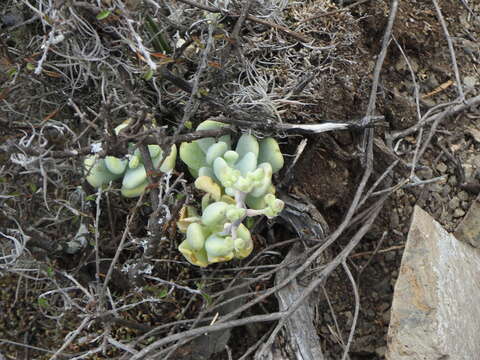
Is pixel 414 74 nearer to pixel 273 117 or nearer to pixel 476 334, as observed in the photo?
pixel 273 117

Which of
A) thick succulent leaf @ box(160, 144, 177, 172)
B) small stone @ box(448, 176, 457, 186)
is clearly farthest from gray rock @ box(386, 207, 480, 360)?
thick succulent leaf @ box(160, 144, 177, 172)

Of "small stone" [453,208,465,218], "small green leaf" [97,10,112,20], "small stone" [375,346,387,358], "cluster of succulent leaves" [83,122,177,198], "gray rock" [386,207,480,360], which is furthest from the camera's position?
"small stone" [453,208,465,218]

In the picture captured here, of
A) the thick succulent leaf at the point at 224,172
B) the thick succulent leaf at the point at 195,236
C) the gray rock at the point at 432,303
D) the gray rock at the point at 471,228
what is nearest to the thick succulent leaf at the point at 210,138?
→ the thick succulent leaf at the point at 224,172

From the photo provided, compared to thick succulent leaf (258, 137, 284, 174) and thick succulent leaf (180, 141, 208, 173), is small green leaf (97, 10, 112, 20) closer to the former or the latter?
thick succulent leaf (180, 141, 208, 173)

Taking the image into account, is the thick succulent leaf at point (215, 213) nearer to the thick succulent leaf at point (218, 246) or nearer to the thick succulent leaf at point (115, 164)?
the thick succulent leaf at point (218, 246)

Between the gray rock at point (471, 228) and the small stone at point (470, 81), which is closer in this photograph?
the gray rock at point (471, 228)
